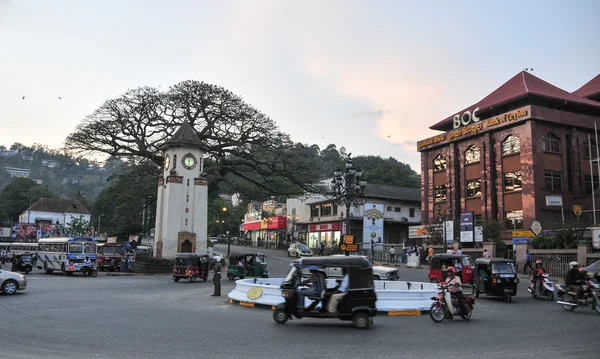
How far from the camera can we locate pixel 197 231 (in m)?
43.0

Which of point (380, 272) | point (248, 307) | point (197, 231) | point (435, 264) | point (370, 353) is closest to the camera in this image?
point (370, 353)

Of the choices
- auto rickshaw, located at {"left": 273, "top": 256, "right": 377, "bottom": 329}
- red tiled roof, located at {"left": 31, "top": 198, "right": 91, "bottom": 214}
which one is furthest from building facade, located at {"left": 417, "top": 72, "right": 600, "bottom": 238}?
red tiled roof, located at {"left": 31, "top": 198, "right": 91, "bottom": 214}

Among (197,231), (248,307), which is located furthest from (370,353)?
(197,231)

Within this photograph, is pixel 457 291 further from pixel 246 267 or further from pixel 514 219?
pixel 514 219

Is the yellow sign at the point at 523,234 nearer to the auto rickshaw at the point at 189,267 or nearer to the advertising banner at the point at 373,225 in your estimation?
the advertising banner at the point at 373,225

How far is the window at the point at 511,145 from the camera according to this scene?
4837 centimetres

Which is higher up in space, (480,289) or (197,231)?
(197,231)

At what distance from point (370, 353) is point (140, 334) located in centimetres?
527

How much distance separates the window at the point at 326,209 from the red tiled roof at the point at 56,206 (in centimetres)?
6498

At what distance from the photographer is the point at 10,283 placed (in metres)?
19.8

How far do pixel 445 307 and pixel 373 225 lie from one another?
40088 mm

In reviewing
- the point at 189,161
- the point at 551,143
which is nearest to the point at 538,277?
the point at 189,161

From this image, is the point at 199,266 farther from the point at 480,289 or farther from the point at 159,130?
the point at 159,130

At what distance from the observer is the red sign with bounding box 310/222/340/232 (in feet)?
220
